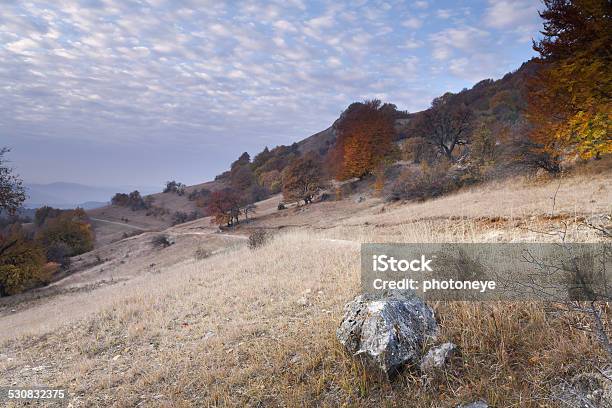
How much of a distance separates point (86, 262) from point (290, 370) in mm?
Answer: 39626

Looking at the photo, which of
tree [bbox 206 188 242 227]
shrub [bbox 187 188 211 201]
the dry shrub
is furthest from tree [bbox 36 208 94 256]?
shrub [bbox 187 188 211 201]

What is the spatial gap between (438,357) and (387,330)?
0.57 meters

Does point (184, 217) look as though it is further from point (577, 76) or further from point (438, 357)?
point (438, 357)

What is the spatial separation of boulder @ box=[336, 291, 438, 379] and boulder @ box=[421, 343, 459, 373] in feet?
0.39

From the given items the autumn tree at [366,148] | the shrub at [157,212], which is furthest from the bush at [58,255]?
the autumn tree at [366,148]

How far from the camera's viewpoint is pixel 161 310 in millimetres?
8922

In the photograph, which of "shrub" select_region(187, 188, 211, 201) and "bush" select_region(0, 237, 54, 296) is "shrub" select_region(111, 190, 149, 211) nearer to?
"shrub" select_region(187, 188, 211, 201)

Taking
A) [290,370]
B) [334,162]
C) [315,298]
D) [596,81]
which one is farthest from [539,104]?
[334,162]

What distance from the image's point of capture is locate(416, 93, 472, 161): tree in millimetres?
36062

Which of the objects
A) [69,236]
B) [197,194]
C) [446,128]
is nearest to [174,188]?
[197,194]

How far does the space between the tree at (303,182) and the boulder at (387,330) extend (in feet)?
119

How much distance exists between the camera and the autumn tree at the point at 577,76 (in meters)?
14.8

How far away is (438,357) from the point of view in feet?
11.9

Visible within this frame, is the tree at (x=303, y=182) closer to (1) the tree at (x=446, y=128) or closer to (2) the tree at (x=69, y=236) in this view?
(1) the tree at (x=446, y=128)
